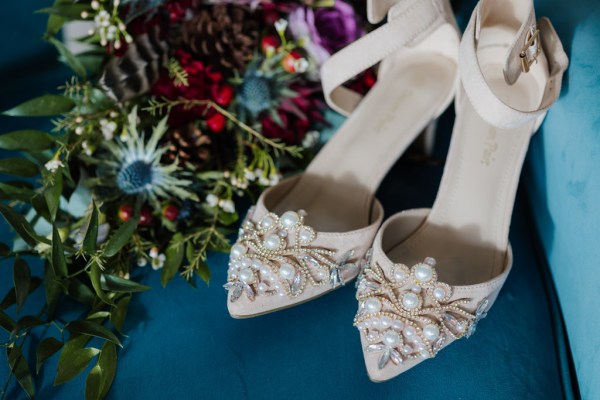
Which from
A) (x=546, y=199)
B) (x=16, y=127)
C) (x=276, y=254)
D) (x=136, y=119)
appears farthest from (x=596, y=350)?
(x=16, y=127)

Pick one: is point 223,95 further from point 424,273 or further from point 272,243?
point 424,273

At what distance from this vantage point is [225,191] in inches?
32.3

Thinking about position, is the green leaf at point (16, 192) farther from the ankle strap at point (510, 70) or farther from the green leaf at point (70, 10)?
the ankle strap at point (510, 70)

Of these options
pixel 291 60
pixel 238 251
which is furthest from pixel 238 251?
pixel 291 60

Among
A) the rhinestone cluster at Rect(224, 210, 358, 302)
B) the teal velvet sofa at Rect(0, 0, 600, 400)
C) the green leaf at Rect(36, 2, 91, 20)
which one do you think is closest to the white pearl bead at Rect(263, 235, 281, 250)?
the rhinestone cluster at Rect(224, 210, 358, 302)

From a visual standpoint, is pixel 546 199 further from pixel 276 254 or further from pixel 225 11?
pixel 225 11

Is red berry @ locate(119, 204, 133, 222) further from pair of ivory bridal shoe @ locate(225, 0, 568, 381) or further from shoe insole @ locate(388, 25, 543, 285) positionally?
shoe insole @ locate(388, 25, 543, 285)

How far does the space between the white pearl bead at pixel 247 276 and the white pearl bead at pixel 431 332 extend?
212mm

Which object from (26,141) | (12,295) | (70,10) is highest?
(70,10)

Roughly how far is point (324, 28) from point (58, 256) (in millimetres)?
539

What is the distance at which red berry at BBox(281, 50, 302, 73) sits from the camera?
2.60 ft

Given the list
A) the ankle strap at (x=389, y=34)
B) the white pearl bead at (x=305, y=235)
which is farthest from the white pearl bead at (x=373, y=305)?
the ankle strap at (x=389, y=34)

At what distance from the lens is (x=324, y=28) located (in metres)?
0.85

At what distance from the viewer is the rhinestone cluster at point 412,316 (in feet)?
1.88
